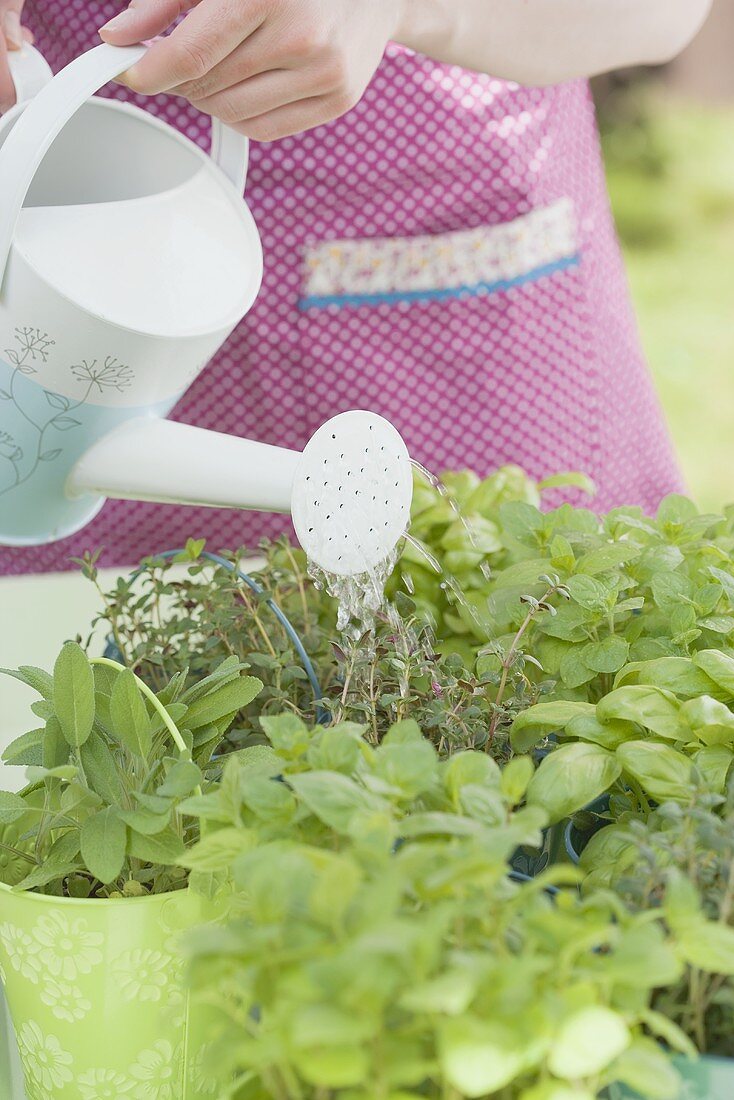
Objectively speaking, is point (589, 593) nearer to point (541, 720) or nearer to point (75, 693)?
point (541, 720)

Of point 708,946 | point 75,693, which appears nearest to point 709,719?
point 708,946

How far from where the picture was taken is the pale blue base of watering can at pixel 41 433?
56cm

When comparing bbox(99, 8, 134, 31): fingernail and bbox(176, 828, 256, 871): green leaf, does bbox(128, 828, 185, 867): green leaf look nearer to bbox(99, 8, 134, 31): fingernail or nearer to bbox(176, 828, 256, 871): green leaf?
bbox(176, 828, 256, 871): green leaf

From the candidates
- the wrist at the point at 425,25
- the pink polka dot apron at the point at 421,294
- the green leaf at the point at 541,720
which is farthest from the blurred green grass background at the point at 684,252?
the green leaf at the point at 541,720

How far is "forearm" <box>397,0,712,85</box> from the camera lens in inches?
30.9

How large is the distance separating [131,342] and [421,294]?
52cm

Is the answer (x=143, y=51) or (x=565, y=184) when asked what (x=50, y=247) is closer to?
(x=143, y=51)

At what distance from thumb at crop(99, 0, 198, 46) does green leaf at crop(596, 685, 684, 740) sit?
14.2 inches

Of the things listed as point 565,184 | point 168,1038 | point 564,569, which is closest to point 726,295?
point 565,184

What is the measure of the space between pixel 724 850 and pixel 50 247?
1.27ft

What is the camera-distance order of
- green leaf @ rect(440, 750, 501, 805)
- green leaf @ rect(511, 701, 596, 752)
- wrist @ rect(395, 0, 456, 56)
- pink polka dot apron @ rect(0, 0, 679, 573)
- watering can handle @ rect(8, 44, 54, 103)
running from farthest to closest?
pink polka dot apron @ rect(0, 0, 679, 573)
wrist @ rect(395, 0, 456, 56)
watering can handle @ rect(8, 44, 54, 103)
green leaf @ rect(511, 701, 596, 752)
green leaf @ rect(440, 750, 501, 805)

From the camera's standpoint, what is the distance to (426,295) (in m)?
1.02

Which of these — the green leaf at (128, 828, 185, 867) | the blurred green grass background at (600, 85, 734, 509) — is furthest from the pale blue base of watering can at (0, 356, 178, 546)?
the blurred green grass background at (600, 85, 734, 509)

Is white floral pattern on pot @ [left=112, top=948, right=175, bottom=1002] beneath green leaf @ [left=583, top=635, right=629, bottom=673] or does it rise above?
beneath
